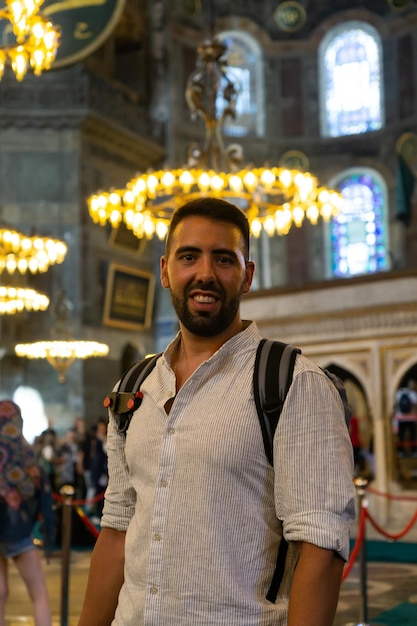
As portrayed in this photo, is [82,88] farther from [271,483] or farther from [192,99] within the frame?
[271,483]

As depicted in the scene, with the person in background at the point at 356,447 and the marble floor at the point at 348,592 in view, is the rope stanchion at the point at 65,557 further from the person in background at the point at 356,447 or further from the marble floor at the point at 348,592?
the person in background at the point at 356,447

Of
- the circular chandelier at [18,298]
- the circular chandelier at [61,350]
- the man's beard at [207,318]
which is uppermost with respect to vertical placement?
the circular chandelier at [18,298]

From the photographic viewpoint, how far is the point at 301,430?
5.49ft

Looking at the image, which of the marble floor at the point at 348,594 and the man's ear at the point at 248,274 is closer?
the man's ear at the point at 248,274

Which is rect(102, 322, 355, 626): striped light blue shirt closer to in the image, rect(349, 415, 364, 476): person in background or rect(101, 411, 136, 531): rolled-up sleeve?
rect(101, 411, 136, 531): rolled-up sleeve

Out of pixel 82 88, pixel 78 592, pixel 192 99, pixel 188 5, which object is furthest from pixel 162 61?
pixel 78 592

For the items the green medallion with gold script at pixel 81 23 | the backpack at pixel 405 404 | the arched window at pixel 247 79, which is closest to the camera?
the backpack at pixel 405 404

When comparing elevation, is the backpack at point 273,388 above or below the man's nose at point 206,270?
below

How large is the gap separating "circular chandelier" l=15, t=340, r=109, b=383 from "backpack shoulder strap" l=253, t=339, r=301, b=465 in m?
13.7

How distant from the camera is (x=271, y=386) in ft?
5.62

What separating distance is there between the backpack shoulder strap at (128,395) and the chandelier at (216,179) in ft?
25.1

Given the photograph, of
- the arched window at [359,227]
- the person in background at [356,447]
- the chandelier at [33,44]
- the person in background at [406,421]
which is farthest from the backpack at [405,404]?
the arched window at [359,227]

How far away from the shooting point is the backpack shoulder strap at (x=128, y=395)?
1917mm

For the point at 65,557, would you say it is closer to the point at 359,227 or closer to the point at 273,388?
the point at 273,388
